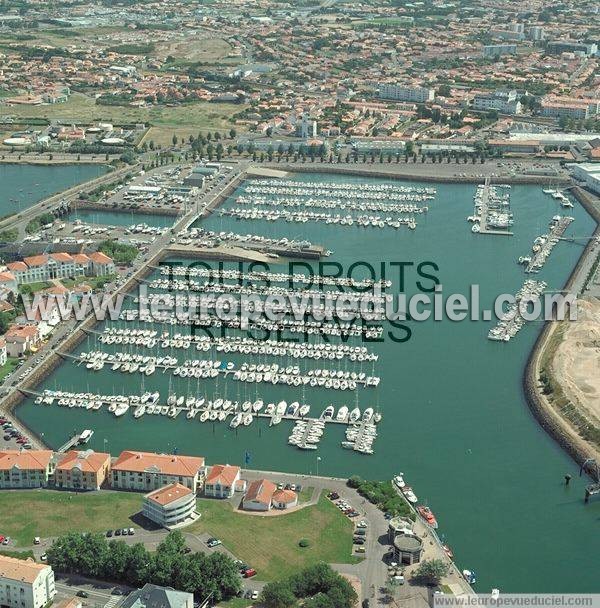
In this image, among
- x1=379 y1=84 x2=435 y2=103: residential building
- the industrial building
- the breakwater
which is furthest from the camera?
x1=379 y1=84 x2=435 y2=103: residential building

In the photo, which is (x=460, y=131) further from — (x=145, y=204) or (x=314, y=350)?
(x=314, y=350)

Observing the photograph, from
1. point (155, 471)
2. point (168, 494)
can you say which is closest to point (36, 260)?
point (155, 471)

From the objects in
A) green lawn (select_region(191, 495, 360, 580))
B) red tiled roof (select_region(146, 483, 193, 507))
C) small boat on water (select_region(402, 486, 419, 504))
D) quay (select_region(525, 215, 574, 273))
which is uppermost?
red tiled roof (select_region(146, 483, 193, 507))

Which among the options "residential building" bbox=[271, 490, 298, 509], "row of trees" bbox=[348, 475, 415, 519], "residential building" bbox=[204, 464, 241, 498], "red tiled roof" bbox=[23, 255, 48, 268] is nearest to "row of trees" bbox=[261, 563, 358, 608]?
"residential building" bbox=[271, 490, 298, 509]

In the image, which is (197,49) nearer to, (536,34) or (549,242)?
(536,34)

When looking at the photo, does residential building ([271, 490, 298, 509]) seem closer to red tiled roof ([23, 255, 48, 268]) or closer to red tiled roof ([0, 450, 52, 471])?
red tiled roof ([0, 450, 52, 471])

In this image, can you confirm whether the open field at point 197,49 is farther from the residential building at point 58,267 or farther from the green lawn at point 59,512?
the green lawn at point 59,512
